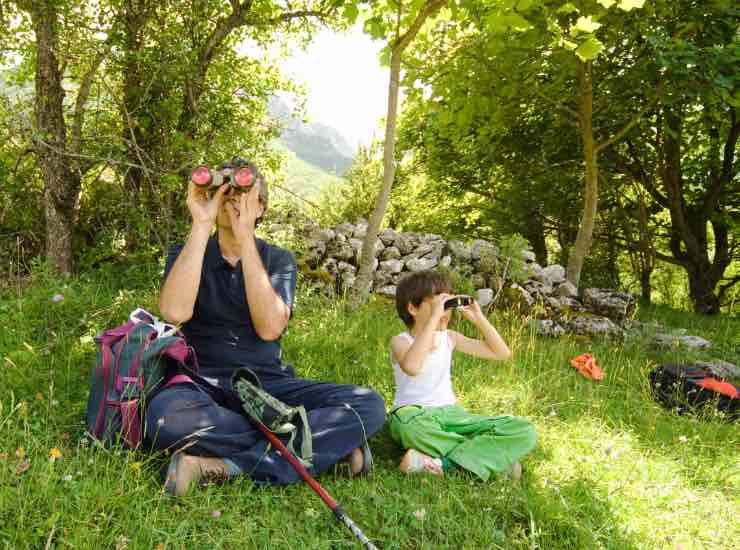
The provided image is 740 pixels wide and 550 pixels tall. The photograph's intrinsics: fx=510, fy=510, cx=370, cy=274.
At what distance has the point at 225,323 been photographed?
8.32ft

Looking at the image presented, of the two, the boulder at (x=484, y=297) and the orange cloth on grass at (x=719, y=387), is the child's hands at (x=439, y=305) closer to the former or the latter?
the orange cloth on grass at (x=719, y=387)

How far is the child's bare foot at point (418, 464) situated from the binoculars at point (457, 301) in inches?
31.3

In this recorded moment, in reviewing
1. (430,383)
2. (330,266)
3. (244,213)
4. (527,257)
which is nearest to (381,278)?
(330,266)

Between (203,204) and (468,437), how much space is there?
1797mm

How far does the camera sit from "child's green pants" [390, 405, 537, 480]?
2525 millimetres

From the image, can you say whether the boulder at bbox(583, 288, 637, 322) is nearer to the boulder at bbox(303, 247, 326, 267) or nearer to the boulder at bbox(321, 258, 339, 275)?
the boulder at bbox(321, 258, 339, 275)

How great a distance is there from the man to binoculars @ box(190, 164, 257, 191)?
0.13 feet

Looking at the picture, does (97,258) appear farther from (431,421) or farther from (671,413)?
(671,413)

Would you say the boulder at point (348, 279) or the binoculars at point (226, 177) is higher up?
the binoculars at point (226, 177)

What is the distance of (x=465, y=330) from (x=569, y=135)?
5904 millimetres

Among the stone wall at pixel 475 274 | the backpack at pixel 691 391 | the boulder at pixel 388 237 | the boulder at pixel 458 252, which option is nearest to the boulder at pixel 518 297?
the stone wall at pixel 475 274

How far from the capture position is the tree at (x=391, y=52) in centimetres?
394

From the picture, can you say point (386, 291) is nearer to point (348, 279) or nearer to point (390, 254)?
point (348, 279)

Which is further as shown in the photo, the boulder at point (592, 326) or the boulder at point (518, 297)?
the boulder at point (518, 297)
